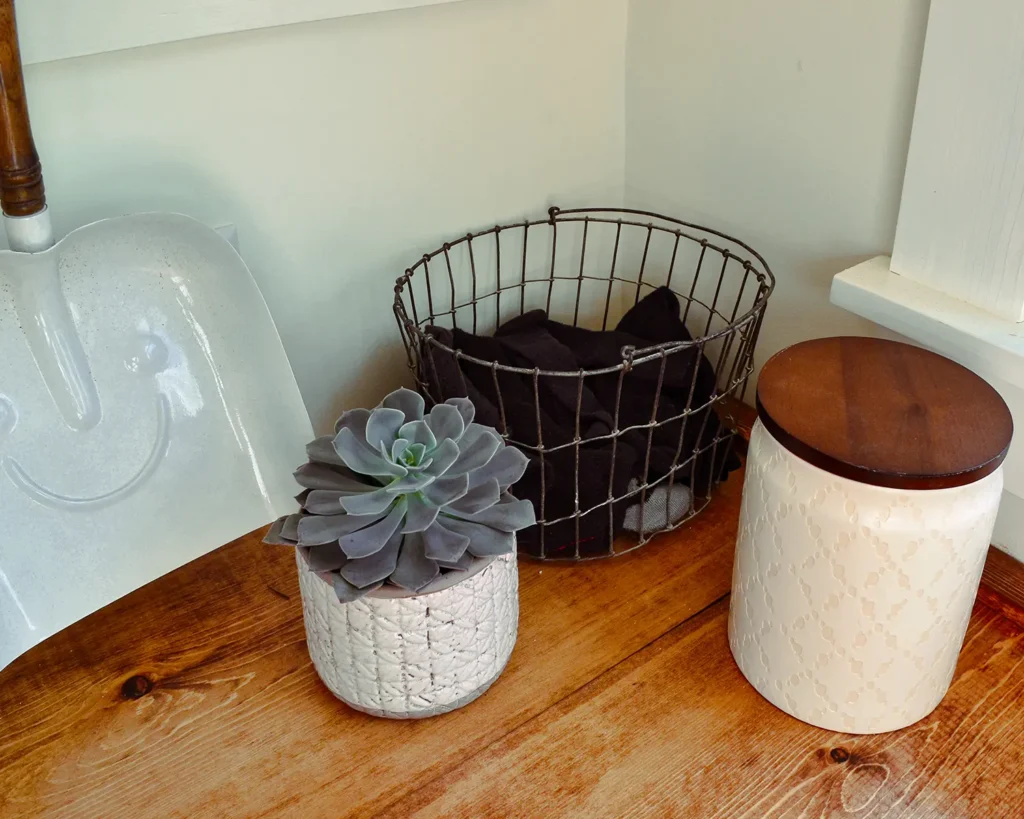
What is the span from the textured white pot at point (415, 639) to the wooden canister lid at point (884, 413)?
23 cm

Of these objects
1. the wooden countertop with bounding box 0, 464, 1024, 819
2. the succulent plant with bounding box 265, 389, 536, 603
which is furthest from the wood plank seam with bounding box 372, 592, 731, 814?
the succulent plant with bounding box 265, 389, 536, 603

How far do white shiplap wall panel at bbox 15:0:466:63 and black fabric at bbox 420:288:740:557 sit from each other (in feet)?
0.91

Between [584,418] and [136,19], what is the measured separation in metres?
0.46

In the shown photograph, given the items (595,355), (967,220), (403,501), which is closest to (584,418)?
(595,355)

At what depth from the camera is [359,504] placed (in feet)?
2.05

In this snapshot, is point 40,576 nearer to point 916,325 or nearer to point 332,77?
point 332,77

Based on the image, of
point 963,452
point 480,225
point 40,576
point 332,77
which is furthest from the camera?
point 480,225

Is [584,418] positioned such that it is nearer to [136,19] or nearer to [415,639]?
[415,639]

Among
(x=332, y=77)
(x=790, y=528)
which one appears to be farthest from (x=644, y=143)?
(x=790, y=528)

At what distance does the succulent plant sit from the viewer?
2.07 feet

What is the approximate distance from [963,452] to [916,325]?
181 millimetres

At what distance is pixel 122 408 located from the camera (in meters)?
0.78

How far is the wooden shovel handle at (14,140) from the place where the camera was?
64cm

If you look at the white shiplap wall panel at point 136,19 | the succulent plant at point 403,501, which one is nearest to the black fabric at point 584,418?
the succulent plant at point 403,501
